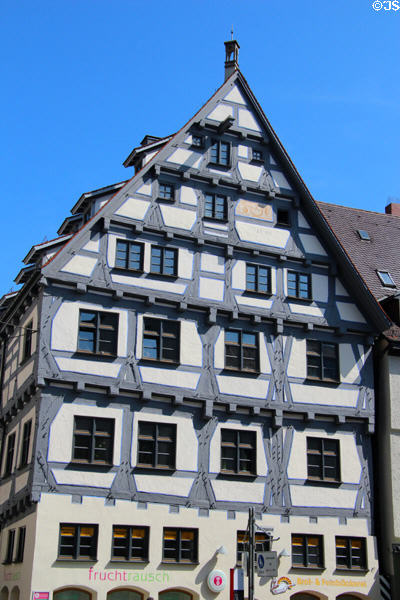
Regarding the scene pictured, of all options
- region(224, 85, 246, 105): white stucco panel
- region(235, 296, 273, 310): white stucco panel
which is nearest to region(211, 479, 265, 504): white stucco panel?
region(235, 296, 273, 310): white stucco panel

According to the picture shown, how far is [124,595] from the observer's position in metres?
22.4

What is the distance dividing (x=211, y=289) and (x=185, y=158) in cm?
452

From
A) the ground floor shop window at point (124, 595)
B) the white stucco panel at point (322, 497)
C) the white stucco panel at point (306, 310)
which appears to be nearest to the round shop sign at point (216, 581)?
the ground floor shop window at point (124, 595)

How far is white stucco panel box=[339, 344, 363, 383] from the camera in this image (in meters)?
27.0

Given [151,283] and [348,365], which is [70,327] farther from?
[348,365]

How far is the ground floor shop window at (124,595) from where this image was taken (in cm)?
2223

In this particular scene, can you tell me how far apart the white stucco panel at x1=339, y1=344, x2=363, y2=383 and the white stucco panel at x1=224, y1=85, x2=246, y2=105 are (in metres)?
9.10

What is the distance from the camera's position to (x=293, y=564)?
965 inches

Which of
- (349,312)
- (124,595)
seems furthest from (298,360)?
(124,595)

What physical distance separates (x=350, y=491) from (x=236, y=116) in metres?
13.0

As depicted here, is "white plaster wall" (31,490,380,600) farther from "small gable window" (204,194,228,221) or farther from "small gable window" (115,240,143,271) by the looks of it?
"small gable window" (204,194,228,221)

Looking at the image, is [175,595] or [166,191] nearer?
[175,595]

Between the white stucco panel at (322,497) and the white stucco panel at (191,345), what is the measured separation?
4.77 metres

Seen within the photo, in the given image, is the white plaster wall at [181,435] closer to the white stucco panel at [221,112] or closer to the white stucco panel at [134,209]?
the white stucco panel at [134,209]
